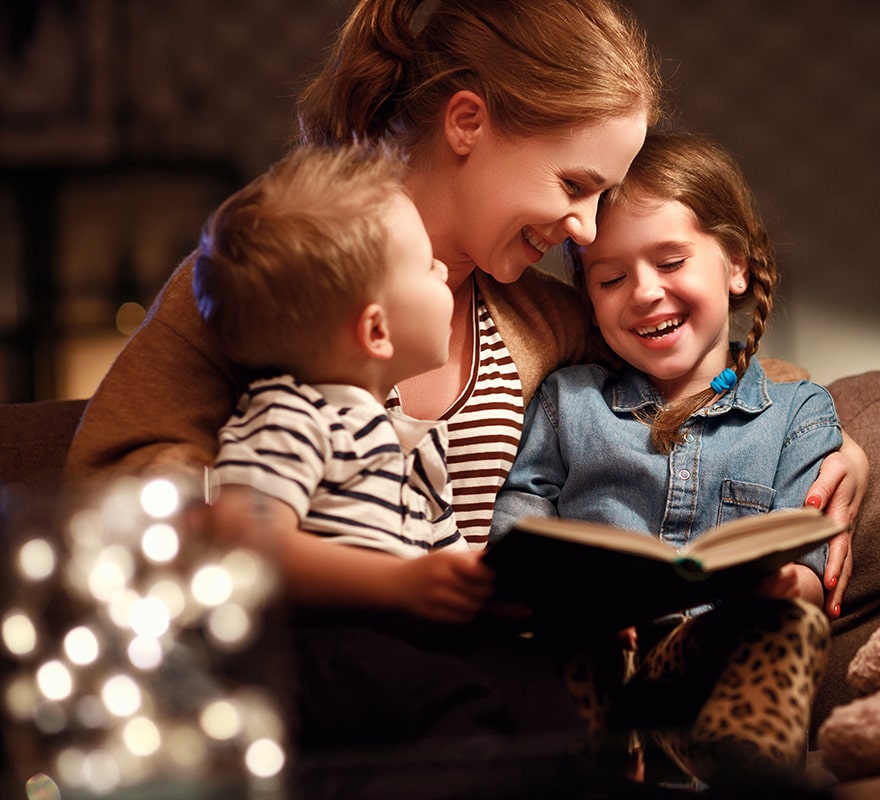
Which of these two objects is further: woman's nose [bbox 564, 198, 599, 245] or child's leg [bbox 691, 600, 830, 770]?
woman's nose [bbox 564, 198, 599, 245]

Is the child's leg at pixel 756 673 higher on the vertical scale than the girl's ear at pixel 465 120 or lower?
lower

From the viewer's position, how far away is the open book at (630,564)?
981mm

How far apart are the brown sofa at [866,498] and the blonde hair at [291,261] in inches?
17.8

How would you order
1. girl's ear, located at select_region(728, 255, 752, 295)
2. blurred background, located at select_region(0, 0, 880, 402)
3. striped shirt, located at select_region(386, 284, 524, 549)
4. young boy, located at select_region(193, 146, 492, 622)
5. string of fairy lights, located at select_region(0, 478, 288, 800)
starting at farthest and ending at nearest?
blurred background, located at select_region(0, 0, 880, 402) < girl's ear, located at select_region(728, 255, 752, 295) < striped shirt, located at select_region(386, 284, 524, 549) < young boy, located at select_region(193, 146, 492, 622) < string of fairy lights, located at select_region(0, 478, 288, 800)

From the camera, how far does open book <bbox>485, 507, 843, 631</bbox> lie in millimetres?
981

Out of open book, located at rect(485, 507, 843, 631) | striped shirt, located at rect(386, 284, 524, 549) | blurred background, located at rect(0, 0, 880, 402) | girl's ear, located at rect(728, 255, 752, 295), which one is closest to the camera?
open book, located at rect(485, 507, 843, 631)

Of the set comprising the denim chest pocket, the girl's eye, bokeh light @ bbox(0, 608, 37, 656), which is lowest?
the denim chest pocket

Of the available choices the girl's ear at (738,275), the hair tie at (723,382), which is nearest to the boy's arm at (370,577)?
the hair tie at (723,382)

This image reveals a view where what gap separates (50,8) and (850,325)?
317 centimetres

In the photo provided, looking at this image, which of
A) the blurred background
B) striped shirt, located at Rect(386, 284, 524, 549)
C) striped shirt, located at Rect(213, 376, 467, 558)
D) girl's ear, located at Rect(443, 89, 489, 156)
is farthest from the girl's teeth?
the blurred background

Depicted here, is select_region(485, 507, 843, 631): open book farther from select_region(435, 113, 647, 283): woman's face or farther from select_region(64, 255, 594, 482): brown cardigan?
select_region(435, 113, 647, 283): woman's face

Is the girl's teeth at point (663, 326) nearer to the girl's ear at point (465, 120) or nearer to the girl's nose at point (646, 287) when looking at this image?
the girl's nose at point (646, 287)

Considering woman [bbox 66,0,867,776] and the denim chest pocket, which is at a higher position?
woman [bbox 66,0,867,776]

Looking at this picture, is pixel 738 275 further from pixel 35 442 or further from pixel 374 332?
pixel 35 442
